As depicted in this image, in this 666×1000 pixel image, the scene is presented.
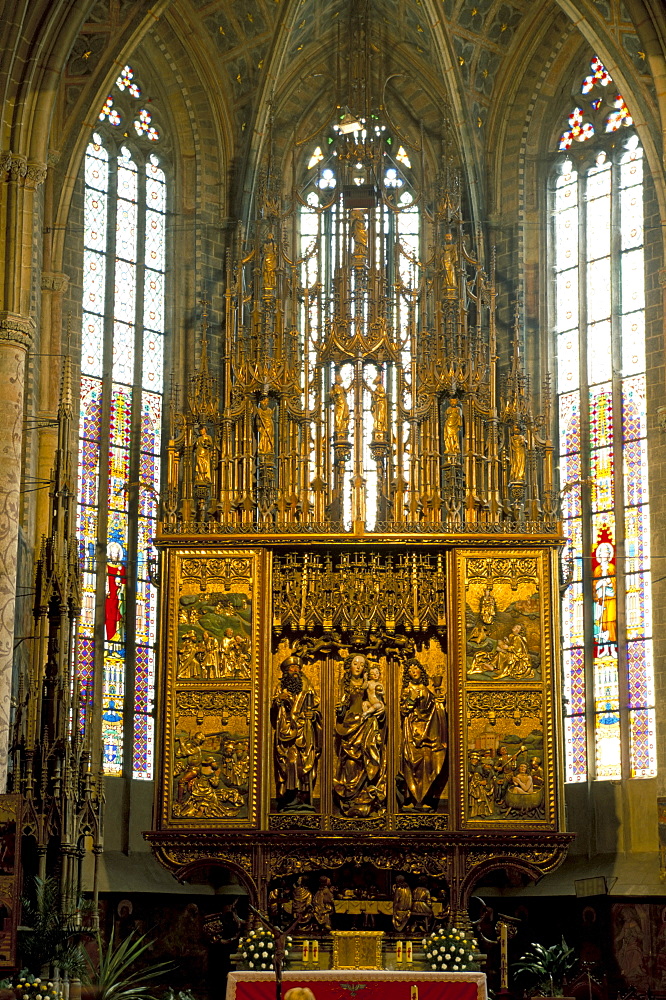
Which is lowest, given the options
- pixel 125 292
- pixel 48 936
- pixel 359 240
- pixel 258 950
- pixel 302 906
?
pixel 258 950

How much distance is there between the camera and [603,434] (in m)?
24.2

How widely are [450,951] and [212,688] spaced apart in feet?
13.1

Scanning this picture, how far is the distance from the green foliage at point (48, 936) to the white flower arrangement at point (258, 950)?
266cm

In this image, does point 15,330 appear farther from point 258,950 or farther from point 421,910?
point 421,910

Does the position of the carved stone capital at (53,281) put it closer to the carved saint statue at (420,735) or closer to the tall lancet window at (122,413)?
the tall lancet window at (122,413)

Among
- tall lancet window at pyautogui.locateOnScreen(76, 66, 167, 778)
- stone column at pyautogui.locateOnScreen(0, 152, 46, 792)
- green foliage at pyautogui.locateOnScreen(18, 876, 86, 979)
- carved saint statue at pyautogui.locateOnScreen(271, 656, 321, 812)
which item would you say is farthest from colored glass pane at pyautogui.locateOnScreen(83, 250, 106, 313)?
green foliage at pyautogui.locateOnScreen(18, 876, 86, 979)

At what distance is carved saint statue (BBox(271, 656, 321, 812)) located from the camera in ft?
67.8

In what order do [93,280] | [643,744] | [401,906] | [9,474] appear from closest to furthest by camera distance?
[9,474] < [401,906] < [643,744] < [93,280]

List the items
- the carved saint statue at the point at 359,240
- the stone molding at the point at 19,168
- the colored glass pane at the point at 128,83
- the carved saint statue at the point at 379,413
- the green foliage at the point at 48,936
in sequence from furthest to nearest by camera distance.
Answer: the colored glass pane at the point at 128,83 → the carved saint statue at the point at 359,240 → the carved saint statue at the point at 379,413 → the stone molding at the point at 19,168 → the green foliage at the point at 48,936

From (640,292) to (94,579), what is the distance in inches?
324

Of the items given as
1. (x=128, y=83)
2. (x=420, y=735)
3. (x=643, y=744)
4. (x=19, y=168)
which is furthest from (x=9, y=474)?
(x=643, y=744)

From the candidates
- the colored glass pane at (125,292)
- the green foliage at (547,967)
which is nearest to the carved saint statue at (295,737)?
the green foliage at (547,967)

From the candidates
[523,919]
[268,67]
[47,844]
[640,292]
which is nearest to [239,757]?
[47,844]

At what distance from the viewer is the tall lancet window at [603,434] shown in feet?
75.9
